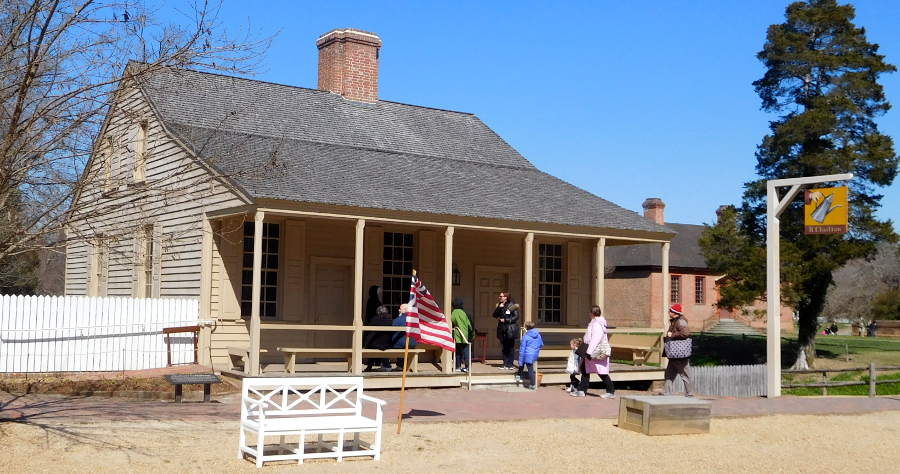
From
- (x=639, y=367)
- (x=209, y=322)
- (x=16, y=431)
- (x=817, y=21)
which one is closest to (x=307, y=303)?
(x=209, y=322)

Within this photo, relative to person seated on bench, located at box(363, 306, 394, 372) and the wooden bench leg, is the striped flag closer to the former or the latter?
the wooden bench leg

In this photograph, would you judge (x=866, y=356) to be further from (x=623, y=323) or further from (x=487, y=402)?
(x=487, y=402)

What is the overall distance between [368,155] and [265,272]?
11.7 ft

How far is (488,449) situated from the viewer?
10.4 meters

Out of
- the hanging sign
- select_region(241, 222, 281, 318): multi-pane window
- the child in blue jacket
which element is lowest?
the child in blue jacket

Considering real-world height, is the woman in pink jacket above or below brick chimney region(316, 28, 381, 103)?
below

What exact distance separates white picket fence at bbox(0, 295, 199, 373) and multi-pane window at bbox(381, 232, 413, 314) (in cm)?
381

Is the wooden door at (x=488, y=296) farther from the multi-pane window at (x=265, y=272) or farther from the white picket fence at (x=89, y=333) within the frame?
the white picket fence at (x=89, y=333)

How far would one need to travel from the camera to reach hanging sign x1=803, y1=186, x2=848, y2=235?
15688 mm

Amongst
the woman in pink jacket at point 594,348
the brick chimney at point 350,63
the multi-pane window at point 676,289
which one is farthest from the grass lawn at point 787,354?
the brick chimney at point 350,63

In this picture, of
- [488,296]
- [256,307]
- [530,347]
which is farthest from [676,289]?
[256,307]

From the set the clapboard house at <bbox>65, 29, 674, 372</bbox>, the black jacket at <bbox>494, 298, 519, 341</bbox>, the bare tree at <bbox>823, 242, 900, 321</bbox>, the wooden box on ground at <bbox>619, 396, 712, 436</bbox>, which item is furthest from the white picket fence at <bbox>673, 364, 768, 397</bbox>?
the bare tree at <bbox>823, 242, 900, 321</bbox>

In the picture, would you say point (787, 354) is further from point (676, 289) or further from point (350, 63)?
point (350, 63)

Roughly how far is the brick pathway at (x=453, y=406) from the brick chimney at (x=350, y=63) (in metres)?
9.49
